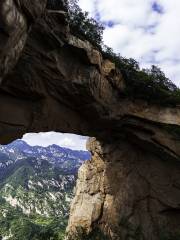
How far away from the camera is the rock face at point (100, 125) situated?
2714cm

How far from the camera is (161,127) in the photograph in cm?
3553

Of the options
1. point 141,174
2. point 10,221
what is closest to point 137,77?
point 141,174

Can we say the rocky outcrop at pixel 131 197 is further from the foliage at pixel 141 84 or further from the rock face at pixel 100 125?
the foliage at pixel 141 84

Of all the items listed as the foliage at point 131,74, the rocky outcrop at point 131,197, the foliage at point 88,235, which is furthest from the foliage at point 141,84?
the foliage at point 88,235

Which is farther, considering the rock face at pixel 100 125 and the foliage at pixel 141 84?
the foliage at pixel 141 84

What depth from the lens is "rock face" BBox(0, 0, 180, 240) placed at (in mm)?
27141

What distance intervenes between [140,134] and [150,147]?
1.54 metres

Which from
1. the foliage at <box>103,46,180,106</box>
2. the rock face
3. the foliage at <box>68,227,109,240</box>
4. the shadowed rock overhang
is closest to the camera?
the shadowed rock overhang

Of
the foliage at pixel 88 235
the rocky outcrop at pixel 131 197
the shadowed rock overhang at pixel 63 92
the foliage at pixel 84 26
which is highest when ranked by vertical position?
the foliage at pixel 84 26

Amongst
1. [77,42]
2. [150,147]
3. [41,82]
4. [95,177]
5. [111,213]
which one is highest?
[77,42]

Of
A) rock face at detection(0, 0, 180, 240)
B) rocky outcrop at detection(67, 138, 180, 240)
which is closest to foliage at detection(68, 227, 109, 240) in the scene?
rocky outcrop at detection(67, 138, 180, 240)

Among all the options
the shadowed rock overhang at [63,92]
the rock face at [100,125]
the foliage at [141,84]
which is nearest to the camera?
the shadowed rock overhang at [63,92]

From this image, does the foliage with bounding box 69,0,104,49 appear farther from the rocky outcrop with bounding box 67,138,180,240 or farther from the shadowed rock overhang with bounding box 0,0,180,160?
the rocky outcrop with bounding box 67,138,180,240

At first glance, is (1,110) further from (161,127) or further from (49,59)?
(161,127)
